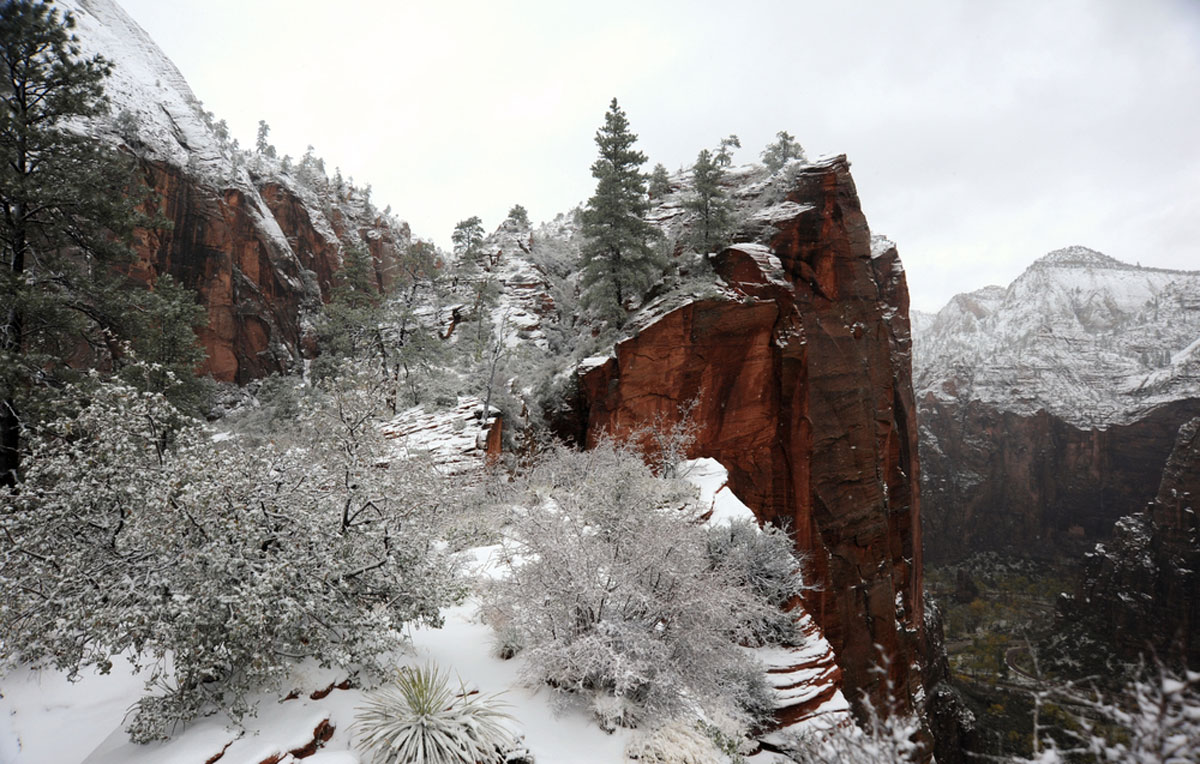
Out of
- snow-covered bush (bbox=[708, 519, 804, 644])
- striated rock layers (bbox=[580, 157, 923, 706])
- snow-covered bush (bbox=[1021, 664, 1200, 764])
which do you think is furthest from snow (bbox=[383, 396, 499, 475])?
snow-covered bush (bbox=[1021, 664, 1200, 764])

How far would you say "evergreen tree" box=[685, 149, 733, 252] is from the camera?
2084 cm

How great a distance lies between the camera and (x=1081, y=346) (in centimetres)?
9888

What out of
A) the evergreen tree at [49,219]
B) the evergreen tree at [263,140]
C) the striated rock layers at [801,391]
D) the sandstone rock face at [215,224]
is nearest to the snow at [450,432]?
the striated rock layers at [801,391]

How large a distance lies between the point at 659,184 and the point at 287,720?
31493 mm

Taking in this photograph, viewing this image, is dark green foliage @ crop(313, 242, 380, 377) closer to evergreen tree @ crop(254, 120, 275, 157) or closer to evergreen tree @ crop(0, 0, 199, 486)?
evergreen tree @ crop(0, 0, 199, 486)

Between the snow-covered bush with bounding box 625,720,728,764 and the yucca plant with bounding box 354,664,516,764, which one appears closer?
the yucca plant with bounding box 354,664,516,764

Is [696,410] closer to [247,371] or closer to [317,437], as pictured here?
[317,437]

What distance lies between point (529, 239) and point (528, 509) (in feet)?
122

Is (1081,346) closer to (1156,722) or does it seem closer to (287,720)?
(1156,722)

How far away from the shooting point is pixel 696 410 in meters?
17.8

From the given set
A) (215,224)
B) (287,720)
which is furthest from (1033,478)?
(215,224)

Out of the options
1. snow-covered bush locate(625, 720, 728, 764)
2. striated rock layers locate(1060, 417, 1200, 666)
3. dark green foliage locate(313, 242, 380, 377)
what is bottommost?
striated rock layers locate(1060, 417, 1200, 666)

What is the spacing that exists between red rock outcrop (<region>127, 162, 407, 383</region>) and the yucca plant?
26230mm

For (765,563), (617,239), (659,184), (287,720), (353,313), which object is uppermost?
(659,184)
